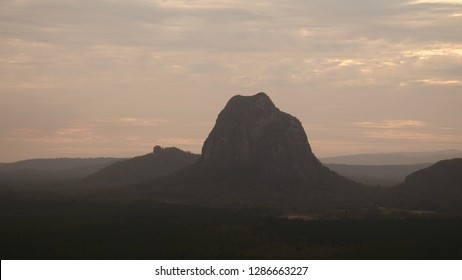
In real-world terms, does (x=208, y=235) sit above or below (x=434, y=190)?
below

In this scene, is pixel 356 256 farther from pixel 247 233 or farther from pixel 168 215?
pixel 168 215

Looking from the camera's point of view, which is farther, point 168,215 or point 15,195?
point 15,195

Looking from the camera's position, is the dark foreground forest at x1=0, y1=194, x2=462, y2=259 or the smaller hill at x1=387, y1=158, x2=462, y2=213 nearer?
the dark foreground forest at x1=0, y1=194, x2=462, y2=259

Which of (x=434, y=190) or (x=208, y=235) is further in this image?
(x=434, y=190)

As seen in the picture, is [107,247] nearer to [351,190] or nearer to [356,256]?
[356,256]

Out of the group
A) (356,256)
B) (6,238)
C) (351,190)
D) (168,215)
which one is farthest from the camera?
(351,190)

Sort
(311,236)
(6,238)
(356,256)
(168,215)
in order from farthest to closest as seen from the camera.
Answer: (168,215) < (311,236) < (6,238) < (356,256)

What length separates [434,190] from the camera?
16275cm

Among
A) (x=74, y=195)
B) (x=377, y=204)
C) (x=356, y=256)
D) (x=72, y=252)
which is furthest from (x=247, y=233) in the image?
(x=74, y=195)

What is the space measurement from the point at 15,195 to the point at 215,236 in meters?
79.2

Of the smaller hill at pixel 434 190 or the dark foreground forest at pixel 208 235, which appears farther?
the smaller hill at pixel 434 190

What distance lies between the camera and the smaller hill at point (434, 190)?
145000mm

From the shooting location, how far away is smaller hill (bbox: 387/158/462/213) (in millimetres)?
145000

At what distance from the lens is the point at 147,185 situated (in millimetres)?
197500
